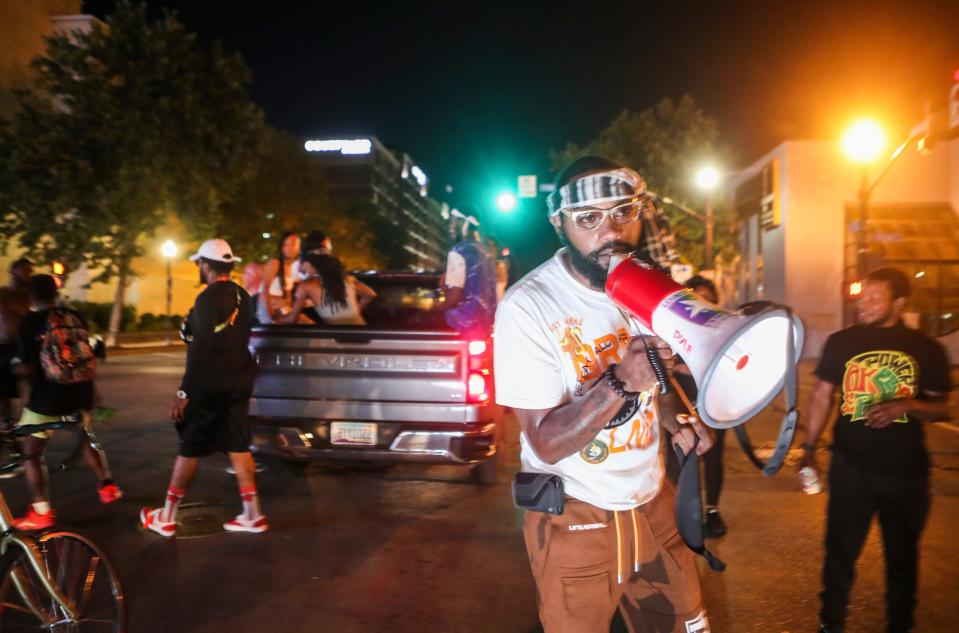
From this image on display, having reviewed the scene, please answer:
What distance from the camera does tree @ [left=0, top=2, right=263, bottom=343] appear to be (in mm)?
23688

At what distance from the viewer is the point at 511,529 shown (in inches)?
221

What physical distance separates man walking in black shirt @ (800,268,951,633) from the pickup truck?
2.93m

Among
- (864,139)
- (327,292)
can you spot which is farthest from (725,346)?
(864,139)

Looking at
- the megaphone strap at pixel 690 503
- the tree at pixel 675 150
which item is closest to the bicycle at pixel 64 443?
the megaphone strap at pixel 690 503

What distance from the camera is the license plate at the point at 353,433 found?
605 centimetres

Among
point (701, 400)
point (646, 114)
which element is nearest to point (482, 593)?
point (701, 400)

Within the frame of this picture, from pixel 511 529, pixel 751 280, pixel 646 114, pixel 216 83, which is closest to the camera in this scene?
pixel 511 529

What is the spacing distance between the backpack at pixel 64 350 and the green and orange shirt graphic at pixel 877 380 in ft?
16.9

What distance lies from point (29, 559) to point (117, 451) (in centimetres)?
567

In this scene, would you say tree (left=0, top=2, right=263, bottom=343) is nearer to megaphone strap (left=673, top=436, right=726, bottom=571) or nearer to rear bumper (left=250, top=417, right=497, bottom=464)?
rear bumper (left=250, top=417, right=497, bottom=464)

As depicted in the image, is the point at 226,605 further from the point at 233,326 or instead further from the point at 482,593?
the point at 233,326

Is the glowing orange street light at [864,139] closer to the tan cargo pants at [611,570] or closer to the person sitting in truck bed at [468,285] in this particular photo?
the person sitting in truck bed at [468,285]

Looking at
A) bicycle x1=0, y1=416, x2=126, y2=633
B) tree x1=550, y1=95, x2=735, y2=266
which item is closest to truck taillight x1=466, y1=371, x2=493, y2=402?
bicycle x1=0, y1=416, x2=126, y2=633

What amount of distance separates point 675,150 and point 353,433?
32.6m
